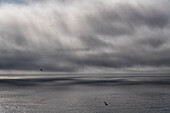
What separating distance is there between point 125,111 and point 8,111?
44.9 meters

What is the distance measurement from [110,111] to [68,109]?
16672 mm

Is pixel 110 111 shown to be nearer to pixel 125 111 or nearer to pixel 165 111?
pixel 125 111

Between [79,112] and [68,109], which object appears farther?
[68,109]

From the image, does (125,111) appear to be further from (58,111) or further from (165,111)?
(58,111)

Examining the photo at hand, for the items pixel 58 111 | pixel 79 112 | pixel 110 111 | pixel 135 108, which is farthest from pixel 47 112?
pixel 135 108

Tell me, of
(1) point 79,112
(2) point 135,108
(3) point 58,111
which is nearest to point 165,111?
(2) point 135,108

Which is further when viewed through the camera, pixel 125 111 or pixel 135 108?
pixel 135 108

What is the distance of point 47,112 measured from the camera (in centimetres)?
8250

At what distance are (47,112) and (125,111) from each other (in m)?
29.2

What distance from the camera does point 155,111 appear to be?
81375 mm

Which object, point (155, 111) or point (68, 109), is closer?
point (155, 111)

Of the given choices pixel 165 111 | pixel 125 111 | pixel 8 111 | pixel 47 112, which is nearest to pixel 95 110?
pixel 125 111

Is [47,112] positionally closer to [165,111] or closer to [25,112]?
[25,112]

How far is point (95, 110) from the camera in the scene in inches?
3337
